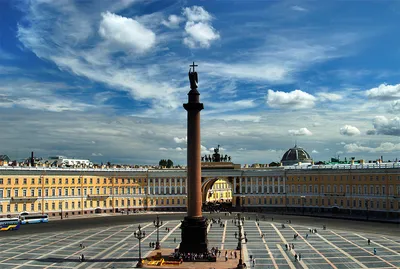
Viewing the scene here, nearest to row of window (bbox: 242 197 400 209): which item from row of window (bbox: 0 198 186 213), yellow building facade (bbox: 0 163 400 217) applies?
yellow building facade (bbox: 0 163 400 217)

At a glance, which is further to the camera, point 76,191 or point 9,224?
point 76,191

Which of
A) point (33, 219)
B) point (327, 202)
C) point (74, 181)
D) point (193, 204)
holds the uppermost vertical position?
point (74, 181)

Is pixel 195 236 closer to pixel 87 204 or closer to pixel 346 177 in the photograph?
pixel 87 204

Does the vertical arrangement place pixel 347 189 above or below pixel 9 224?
above

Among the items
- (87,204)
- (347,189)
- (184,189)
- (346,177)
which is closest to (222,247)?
(347,189)

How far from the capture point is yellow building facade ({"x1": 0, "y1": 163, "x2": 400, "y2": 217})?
7475 centimetres

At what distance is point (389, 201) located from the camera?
7406cm

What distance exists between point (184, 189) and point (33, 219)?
32976mm

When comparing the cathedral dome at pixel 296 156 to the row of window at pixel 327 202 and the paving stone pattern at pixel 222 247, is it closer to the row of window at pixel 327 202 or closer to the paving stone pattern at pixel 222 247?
the row of window at pixel 327 202

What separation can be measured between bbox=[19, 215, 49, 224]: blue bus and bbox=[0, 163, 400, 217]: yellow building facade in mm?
3163

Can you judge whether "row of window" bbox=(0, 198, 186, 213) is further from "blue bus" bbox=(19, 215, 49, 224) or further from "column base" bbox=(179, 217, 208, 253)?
"column base" bbox=(179, 217, 208, 253)

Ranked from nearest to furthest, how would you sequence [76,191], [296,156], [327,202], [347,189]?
[347,189] < [76,191] < [327,202] < [296,156]

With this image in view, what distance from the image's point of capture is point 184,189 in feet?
309

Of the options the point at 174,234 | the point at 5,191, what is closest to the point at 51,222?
the point at 5,191
